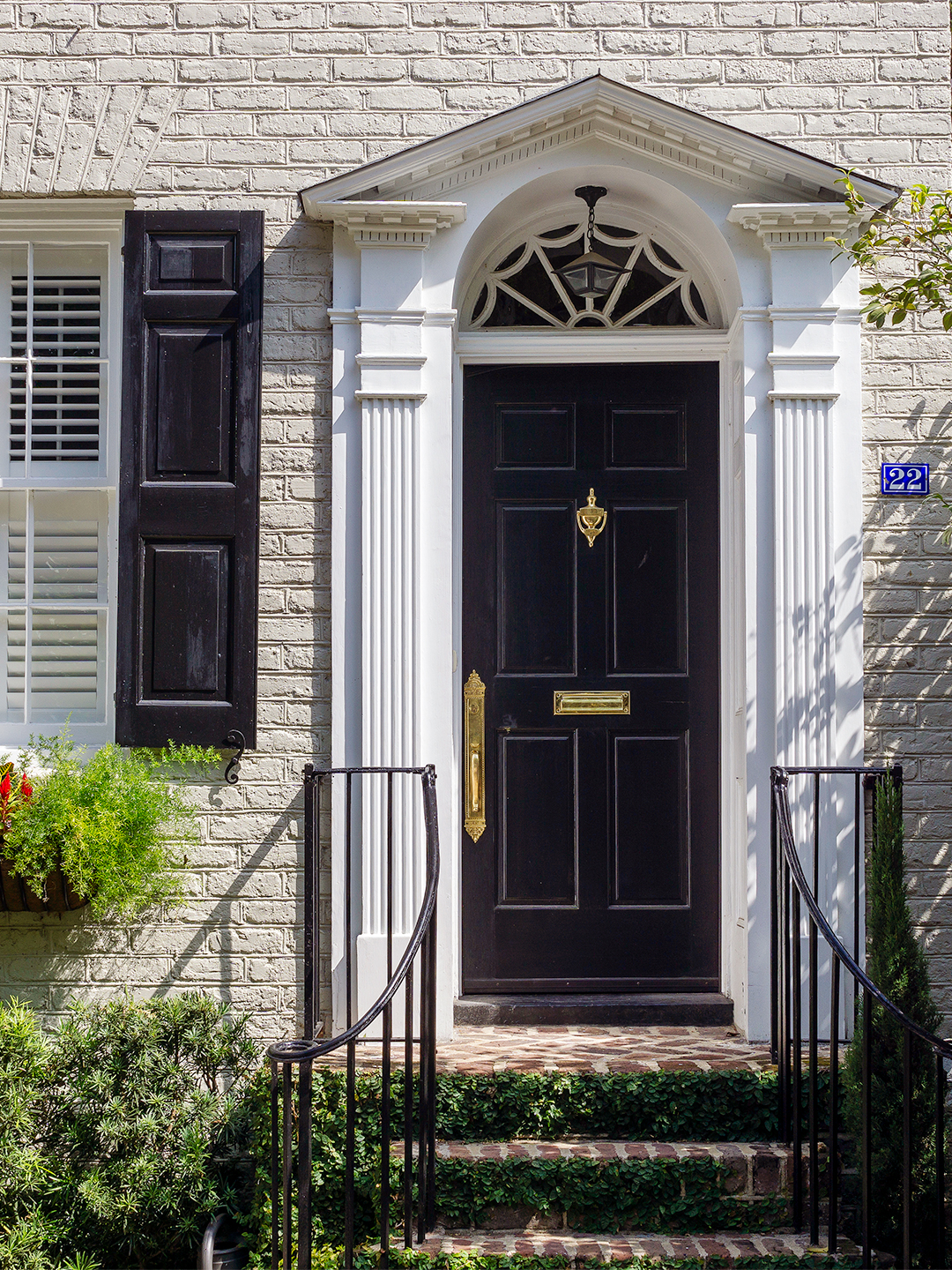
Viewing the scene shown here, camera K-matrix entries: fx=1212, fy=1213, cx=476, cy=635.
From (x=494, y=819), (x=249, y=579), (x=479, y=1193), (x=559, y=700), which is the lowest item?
(x=479, y=1193)

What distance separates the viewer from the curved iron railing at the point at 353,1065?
10.2ft

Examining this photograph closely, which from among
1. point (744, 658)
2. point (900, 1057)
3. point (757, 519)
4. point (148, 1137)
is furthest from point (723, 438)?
point (148, 1137)

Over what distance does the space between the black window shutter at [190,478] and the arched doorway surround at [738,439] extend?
1.18 feet

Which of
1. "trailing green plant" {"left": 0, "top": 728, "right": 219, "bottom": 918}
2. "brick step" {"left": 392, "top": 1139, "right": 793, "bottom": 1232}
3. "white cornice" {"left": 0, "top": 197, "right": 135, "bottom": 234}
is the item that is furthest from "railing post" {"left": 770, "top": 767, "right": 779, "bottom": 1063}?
"white cornice" {"left": 0, "top": 197, "right": 135, "bottom": 234}

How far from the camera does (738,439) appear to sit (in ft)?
16.3

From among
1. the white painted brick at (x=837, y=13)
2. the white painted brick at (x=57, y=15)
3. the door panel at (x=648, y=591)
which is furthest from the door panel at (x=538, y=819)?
the white painted brick at (x=57, y=15)

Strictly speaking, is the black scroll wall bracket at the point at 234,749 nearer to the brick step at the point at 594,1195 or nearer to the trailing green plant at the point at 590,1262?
the brick step at the point at 594,1195

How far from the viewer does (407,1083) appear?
11.6 ft

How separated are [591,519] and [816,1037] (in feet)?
7.35

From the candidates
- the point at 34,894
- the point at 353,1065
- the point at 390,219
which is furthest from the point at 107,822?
the point at 390,219

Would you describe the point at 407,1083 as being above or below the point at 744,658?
below

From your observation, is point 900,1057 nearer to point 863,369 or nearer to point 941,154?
point 863,369

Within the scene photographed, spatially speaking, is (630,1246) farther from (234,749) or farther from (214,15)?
(214,15)

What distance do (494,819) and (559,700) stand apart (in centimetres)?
57
